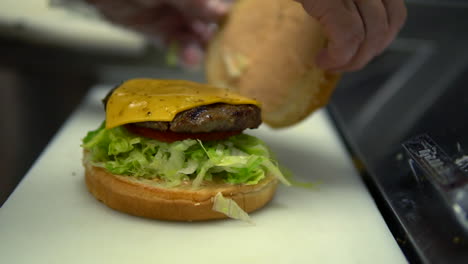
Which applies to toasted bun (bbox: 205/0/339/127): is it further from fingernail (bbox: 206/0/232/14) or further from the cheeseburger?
the cheeseburger

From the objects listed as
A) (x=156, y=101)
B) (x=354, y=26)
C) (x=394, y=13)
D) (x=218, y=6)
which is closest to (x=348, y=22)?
(x=354, y=26)

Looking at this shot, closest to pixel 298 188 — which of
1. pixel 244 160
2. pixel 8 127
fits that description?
pixel 244 160

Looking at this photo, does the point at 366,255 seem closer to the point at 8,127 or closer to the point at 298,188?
the point at 298,188

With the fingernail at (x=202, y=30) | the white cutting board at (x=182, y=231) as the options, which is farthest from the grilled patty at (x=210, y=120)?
the fingernail at (x=202, y=30)

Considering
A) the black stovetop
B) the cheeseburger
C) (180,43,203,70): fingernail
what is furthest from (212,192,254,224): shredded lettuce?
(180,43,203,70): fingernail

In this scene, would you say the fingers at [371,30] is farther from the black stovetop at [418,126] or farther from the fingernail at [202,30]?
the fingernail at [202,30]

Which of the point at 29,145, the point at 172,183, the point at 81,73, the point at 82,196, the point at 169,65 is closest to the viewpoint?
the point at 172,183
